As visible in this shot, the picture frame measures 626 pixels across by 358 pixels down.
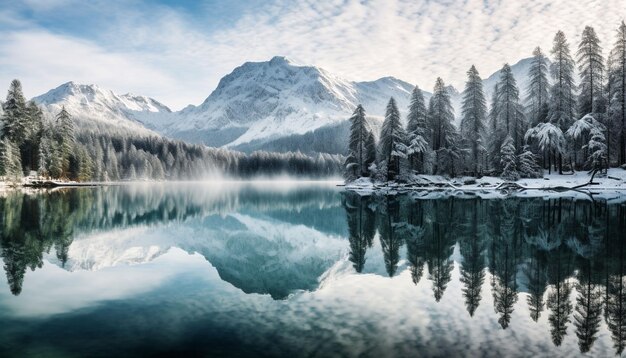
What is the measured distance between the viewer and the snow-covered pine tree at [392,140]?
242 feet

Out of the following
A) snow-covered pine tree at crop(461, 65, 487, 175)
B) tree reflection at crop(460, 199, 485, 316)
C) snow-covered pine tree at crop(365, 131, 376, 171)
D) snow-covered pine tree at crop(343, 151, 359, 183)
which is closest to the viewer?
tree reflection at crop(460, 199, 485, 316)

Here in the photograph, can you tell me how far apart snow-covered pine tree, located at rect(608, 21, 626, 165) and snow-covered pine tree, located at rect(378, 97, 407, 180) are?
97.5 feet

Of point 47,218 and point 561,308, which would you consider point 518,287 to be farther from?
point 47,218

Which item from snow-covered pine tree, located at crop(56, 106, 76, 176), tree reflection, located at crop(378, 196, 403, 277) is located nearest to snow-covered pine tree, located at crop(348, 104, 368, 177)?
tree reflection, located at crop(378, 196, 403, 277)

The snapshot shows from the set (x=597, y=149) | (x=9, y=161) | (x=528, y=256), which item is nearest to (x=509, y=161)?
(x=597, y=149)

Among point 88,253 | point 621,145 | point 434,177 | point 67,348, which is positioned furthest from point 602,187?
point 67,348

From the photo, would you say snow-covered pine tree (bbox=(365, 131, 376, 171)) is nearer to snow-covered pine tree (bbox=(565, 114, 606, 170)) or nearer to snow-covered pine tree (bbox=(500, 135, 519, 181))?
snow-covered pine tree (bbox=(500, 135, 519, 181))

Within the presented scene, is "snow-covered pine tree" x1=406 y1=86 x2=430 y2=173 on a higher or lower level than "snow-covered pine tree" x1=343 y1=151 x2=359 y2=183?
higher

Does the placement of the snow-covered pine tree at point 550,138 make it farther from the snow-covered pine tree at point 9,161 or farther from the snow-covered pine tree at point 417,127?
the snow-covered pine tree at point 9,161

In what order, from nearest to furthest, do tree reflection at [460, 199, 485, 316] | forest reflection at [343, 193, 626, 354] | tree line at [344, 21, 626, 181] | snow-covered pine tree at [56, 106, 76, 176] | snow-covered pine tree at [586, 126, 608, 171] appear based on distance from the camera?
forest reflection at [343, 193, 626, 354] → tree reflection at [460, 199, 485, 316] → snow-covered pine tree at [586, 126, 608, 171] → tree line at [344, 21, 626, 181] → snow-covered pine tree at [56, 106, 76, 176]

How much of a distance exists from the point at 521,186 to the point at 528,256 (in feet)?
143

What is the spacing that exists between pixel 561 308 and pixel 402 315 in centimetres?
419

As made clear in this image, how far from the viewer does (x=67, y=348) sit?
28.7 feet

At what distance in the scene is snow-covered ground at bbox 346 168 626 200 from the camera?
49.6m
